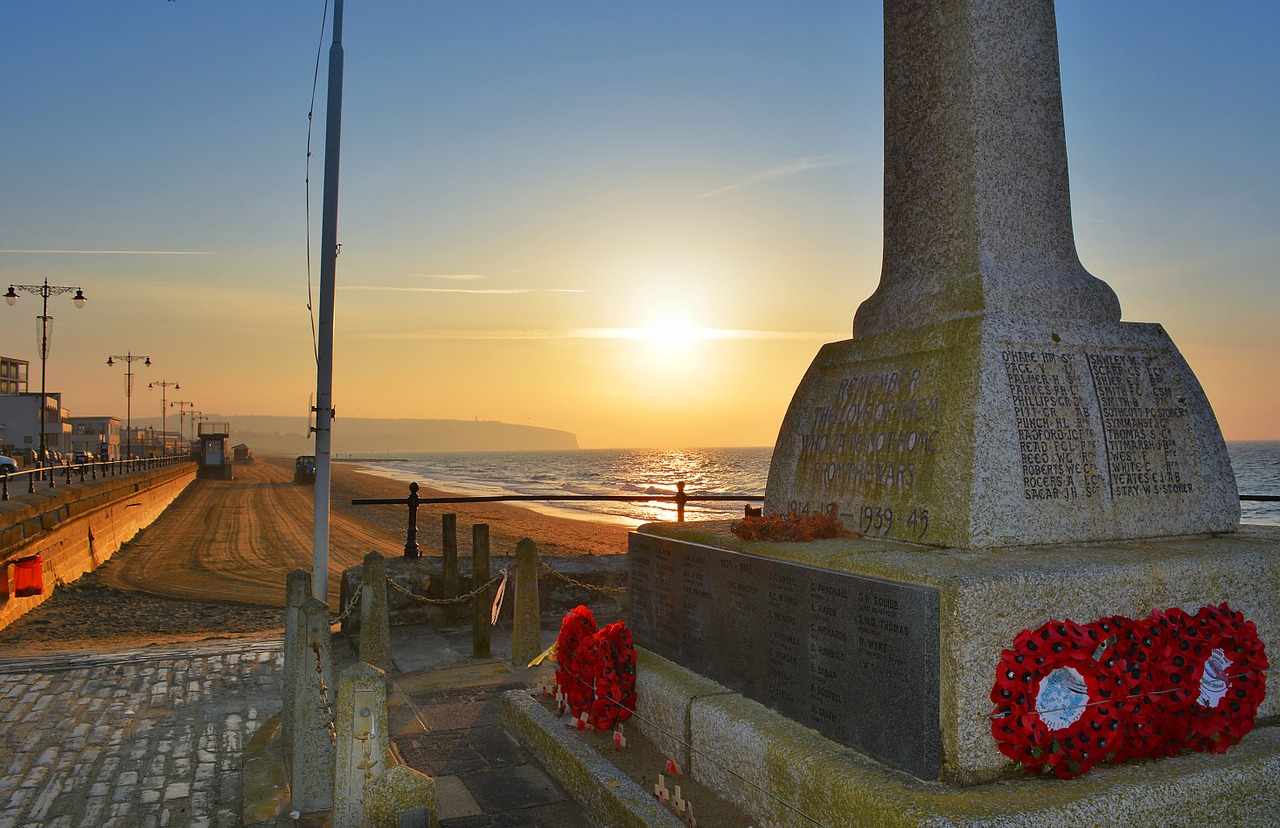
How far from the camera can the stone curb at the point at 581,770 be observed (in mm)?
4082

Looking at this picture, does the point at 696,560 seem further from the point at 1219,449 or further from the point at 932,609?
the point at 1219,449

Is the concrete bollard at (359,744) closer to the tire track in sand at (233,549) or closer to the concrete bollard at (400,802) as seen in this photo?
the concrete bollard at (400,802)

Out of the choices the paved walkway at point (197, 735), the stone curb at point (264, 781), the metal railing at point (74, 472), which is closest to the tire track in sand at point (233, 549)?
the metal railing at point (74, 472)

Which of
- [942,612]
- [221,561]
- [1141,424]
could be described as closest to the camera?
[942,612]

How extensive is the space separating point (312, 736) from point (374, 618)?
2.76 metres

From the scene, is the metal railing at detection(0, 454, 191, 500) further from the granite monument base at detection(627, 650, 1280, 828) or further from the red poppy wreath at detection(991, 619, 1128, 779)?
the red poppy wreath at detection(991, 619, 1128, 779)

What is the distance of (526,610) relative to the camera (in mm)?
8008

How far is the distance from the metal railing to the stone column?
1871 centimetres

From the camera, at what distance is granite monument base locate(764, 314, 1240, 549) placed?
4250 mm

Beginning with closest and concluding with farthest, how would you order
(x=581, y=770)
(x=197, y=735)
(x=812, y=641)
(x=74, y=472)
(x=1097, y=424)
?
(x=812, y=641) < (x=1097, y=424) < (x=581, y=770) < (x=197, y=735) < (x=74, y=472)

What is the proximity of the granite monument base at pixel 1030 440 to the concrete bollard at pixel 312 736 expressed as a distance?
3230 mm

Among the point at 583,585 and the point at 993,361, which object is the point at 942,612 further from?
the point at 583,585

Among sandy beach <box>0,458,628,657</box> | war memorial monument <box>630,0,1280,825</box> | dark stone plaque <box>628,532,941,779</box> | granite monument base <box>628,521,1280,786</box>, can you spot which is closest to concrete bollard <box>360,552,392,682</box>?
dark stone plaque <box>628,532,941,779</box>

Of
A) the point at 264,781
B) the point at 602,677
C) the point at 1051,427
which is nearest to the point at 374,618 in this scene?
the point at 264,781
